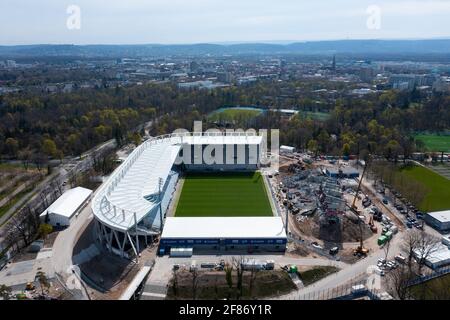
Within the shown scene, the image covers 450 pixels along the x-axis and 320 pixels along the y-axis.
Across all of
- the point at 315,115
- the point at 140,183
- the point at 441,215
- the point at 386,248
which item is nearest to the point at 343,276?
the point at 386,248

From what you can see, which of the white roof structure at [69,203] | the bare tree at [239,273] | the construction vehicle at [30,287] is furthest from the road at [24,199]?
the bare tree at [239,273]

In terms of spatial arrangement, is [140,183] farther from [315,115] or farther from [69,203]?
[315,115]

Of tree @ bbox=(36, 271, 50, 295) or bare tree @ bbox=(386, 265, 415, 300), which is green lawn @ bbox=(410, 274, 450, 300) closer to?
bare tree @ bbox=(386, 265, 415, 300)

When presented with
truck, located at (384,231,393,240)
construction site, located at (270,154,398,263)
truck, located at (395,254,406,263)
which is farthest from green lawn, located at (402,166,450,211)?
truck, located at (395,254,406,263)

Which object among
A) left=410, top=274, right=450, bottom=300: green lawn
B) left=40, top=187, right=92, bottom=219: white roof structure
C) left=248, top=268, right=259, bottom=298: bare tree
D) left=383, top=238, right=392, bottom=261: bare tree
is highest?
left=40, top=187, right=92, bottom=219: white roof structure
